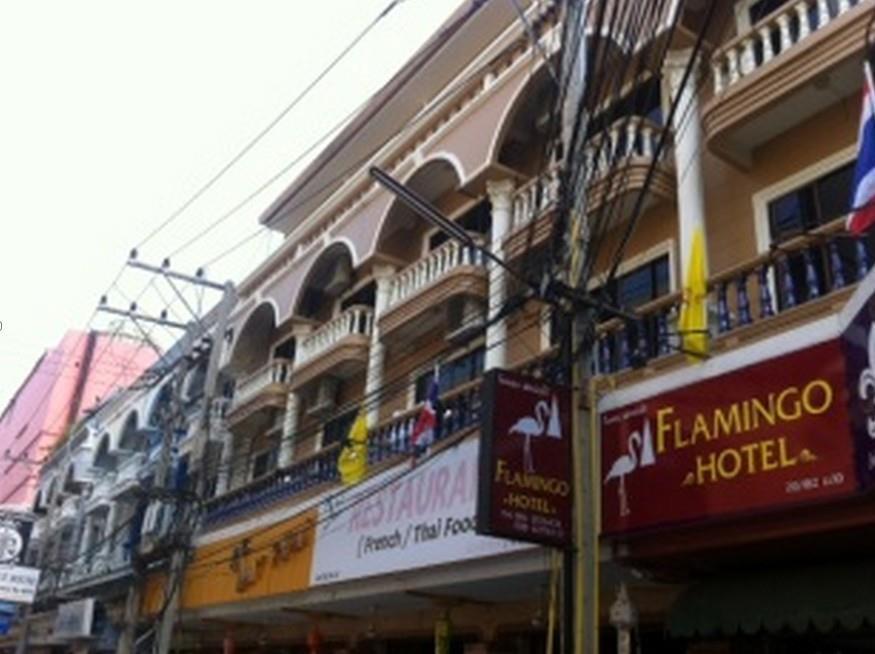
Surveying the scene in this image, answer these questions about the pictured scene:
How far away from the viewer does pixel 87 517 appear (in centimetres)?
2889

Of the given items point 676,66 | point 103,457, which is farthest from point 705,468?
point 103,457

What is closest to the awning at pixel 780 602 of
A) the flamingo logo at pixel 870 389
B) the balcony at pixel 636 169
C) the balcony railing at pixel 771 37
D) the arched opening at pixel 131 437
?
the flamingo logo at pixel 870 389

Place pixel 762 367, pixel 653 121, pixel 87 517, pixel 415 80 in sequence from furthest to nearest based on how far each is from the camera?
pixel 87 517 < pixel 415 80 < pixel 653 121 < pixel 762 367

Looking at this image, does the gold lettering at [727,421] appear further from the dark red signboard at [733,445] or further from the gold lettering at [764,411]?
the gold lettering at [764,411]

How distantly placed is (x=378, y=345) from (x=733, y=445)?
892cm

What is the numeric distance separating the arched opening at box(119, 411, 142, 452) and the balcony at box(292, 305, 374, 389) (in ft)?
39.1

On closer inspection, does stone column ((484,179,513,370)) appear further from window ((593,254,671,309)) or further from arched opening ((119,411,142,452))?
arched opening ((119,411,142,452))

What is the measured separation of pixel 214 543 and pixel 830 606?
36.0 ft

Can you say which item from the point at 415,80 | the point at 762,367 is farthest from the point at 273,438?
the point at 762,367

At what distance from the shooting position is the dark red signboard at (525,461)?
7.13m

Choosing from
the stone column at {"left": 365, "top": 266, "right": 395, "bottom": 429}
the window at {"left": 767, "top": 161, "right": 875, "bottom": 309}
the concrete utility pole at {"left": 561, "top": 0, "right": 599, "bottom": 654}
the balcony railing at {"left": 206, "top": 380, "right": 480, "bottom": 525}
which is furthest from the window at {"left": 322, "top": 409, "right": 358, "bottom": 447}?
the concrete utility pole at {"left": 561, "top": 0, "right": 599, "bottom": 654}

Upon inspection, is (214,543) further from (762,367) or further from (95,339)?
(95,339)

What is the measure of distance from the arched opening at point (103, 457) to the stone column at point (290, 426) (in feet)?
42.7

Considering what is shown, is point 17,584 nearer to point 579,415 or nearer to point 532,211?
point 532,211
